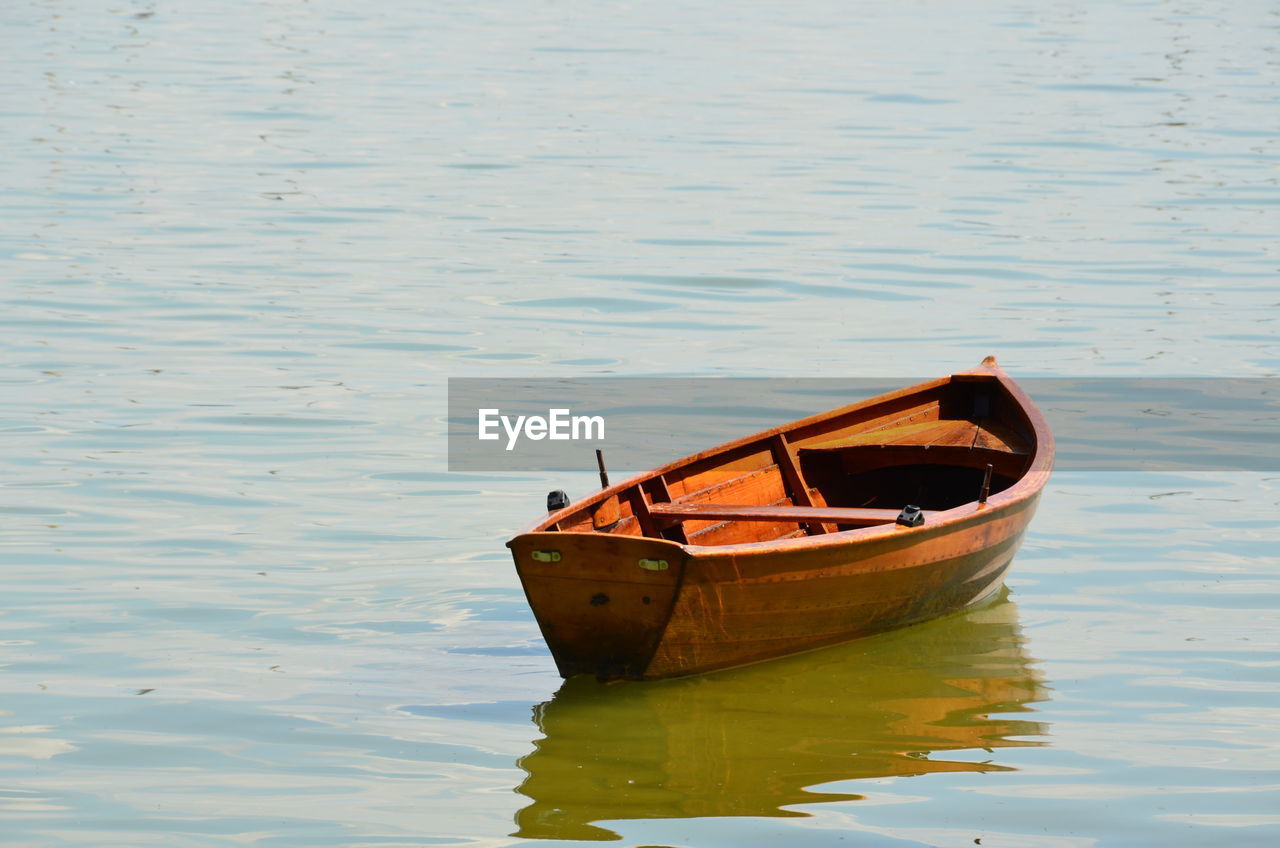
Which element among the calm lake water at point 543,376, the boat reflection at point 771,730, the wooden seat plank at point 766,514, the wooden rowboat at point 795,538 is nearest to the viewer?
the boat reflection at point 771,730

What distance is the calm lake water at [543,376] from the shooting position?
8.20m

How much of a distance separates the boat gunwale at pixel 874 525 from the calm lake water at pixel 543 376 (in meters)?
0.81

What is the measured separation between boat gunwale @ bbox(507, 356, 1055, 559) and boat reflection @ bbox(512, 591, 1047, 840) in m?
0.75

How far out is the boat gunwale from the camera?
8773mm

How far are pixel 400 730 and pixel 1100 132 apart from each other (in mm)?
24839

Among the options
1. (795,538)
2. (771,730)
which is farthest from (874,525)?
(771,730)

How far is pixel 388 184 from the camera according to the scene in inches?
1021

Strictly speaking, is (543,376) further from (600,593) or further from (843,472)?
(600,593)

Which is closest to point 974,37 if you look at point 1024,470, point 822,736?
point 1024,470

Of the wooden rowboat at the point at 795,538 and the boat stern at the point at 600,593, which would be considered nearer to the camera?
the boat stern at the point at 600,593

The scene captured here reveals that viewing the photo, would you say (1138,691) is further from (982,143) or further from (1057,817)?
(982,143)

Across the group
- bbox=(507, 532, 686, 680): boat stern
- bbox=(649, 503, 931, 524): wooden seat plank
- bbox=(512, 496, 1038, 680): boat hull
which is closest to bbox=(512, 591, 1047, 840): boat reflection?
bbox=(512, 496, 1038, 680): boat hull

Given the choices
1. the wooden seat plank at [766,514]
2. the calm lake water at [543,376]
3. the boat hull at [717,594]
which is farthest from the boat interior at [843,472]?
the calm lake water at [543,376]

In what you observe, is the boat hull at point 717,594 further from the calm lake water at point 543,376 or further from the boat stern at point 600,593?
the calm lake water at point 543,376
